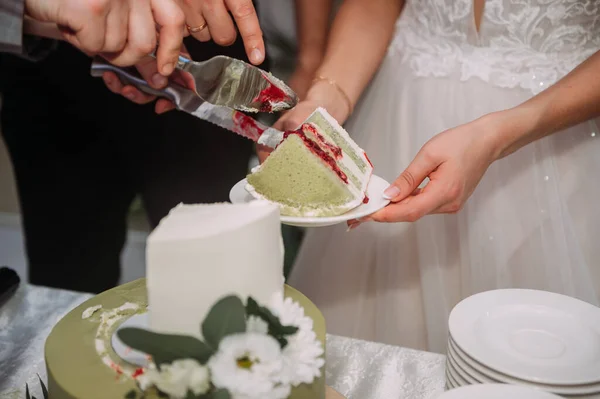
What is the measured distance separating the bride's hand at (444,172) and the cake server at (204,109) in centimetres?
37

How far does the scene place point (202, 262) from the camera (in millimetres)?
786

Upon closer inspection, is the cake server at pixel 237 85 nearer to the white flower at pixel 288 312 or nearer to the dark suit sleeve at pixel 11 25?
the dark suit sleeve at pixel 11 25

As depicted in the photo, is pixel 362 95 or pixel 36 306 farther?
pixel 362 95

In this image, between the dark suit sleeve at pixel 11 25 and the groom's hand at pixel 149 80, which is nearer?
the dark suit sleeve at pixel 11 25

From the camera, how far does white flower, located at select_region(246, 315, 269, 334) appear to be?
0.76 m

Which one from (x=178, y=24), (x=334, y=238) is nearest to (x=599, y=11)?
(x=334, y=238)

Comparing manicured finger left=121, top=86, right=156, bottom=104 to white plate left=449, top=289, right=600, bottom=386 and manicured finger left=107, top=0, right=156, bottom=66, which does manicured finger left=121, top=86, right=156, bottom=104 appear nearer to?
manicured finger left=107, top=0, right=156, bottom=66

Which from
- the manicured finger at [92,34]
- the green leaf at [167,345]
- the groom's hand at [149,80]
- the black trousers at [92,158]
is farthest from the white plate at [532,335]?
the black trousers at [92,158]

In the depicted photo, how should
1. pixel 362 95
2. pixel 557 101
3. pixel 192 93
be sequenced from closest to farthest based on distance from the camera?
pixel 557 101 → pixel 192 93 → pixel 362 95

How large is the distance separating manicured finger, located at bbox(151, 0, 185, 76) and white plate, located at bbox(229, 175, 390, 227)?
336mm

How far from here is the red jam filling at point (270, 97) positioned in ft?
4.78

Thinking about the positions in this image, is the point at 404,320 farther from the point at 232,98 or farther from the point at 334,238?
the point at 232,98

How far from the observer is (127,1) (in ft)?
4.26

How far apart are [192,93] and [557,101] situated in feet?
3.24
